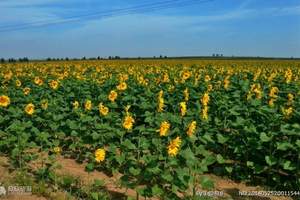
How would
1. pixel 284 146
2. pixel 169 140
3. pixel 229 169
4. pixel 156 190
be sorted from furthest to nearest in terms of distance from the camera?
pixel 229 169 → pixel 169 140 → pixel 284 146 → pixel 156 190

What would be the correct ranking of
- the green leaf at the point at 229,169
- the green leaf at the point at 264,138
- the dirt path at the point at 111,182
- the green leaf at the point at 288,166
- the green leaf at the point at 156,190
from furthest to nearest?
the green leaf at the point at 229,169, the green leaf at the point at 264,138, the green leaf at the point at 288,166, the dirt path at the point at 111,182, the green leaf at the point at 156,190

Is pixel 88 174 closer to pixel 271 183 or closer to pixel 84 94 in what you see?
pixel 271 183

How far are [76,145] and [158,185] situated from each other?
106 inches

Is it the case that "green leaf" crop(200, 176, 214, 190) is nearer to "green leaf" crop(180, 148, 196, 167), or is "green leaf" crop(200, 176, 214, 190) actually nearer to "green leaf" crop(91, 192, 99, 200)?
"green leaf" crop(180, 148, 196, 167)

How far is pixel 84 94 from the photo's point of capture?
12.0 meters

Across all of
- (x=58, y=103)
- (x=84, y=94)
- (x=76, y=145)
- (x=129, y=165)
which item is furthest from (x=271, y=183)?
(x=84, y=94)

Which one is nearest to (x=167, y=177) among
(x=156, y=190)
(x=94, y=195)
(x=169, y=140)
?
(x=156, y=190)

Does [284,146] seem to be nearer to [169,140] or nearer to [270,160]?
[270,160]

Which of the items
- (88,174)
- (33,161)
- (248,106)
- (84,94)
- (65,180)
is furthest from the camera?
(84,94)

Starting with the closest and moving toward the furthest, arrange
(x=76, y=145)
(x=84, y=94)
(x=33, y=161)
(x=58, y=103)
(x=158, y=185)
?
(x=158, y=185), (x=33, y=161), (x=76, y=145), (x=58, y=103), (x=84, y=94)

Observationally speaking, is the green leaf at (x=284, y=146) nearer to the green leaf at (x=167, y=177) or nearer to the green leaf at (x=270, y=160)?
the green leaf at (x=270, y=160)

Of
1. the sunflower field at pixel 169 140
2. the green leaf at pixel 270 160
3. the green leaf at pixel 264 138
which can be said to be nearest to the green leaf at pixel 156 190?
the sunflower field at pixel 169 140

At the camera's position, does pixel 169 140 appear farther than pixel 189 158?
Yes

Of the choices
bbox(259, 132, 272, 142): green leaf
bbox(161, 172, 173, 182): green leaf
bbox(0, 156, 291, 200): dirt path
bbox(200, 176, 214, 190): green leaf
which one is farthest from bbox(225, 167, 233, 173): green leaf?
bbox(161, 172, 173, 182): green leaf
